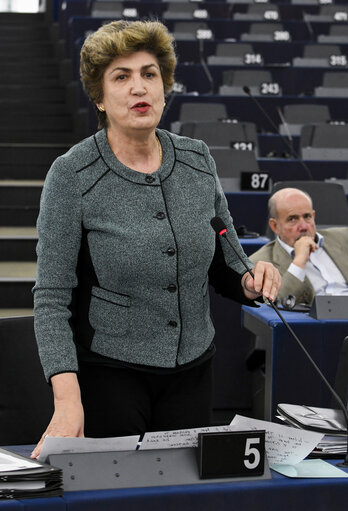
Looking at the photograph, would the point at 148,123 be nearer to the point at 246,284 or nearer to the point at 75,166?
the point at 75,166

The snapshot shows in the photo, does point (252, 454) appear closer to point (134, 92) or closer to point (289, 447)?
point (289, 447)

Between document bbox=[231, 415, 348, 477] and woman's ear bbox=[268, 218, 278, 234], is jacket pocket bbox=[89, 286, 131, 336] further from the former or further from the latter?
woman's ear bbox=[268, 218, 278, 234]

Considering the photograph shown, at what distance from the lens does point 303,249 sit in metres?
3.36

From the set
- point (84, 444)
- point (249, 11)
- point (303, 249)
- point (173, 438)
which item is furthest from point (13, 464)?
point (249, 11)

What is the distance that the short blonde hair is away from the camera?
1.48 meters

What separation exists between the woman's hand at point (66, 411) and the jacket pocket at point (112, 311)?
11cm

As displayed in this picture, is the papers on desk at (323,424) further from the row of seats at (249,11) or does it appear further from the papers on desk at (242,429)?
the row of seats at (249,11)

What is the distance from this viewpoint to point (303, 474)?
134 centimetres

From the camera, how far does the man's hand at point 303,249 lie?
3.32 meters

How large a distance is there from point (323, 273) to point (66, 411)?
7.55 feet

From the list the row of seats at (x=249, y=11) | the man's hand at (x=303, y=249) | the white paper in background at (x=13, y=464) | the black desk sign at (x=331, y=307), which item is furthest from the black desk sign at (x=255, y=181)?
the row of seats at (x=249, y=11)

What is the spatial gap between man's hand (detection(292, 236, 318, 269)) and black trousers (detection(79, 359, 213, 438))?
5.95 feet

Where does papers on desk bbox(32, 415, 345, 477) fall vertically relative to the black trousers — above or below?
below

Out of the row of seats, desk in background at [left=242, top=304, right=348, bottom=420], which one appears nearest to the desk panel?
desk in background at [left=242, top=304, right=348, bottom=420]
